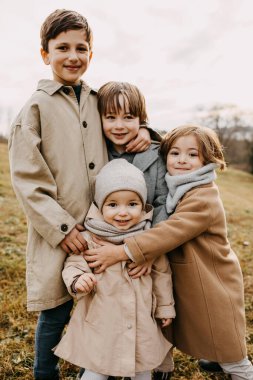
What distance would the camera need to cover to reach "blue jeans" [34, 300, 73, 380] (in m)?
2.53

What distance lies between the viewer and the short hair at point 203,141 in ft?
8.20

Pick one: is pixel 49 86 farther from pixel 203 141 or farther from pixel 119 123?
pixel 203 141

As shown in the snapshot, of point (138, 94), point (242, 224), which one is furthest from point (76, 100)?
point (242, 224)

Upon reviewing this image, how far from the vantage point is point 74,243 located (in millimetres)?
2303

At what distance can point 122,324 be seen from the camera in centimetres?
221

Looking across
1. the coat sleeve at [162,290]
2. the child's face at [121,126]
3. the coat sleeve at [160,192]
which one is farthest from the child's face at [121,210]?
the child's face at [121,126]

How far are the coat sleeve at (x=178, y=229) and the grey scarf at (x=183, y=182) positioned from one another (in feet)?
0.15

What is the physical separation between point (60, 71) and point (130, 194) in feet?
3.05

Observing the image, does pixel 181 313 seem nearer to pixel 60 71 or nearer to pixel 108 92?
pixel 108 92

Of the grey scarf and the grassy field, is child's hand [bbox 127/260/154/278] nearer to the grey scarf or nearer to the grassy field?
the grey scarf

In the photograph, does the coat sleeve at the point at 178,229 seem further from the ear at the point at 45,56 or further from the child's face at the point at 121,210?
the ear at the point at 45,56

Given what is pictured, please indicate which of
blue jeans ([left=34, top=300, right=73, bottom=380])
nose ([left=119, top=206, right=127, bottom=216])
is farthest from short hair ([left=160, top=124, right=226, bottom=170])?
blue jeans ([left=34, top=300, right=73, bottom=380])

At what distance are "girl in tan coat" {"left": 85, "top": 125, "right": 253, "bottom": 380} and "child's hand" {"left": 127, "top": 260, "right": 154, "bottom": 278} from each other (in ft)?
0.27

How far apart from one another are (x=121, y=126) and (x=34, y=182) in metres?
0.70
